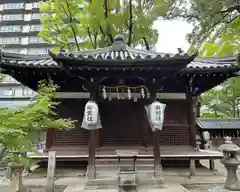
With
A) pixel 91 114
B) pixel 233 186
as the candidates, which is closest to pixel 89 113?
pixel 91 114

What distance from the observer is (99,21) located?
13.3 m

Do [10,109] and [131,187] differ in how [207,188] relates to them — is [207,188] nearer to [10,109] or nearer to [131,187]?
[131,187]

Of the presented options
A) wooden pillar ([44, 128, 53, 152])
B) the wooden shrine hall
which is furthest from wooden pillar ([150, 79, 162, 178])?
wooden pillar ([44, 128, 53, 152])

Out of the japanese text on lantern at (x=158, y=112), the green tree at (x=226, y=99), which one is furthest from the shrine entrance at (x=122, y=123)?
the green tree at (x=226, y=99)

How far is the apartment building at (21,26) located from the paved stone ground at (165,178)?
36439mm

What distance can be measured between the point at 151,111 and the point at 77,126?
130 inches

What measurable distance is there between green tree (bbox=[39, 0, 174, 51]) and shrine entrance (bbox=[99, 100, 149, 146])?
5.95m

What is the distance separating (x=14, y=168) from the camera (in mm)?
6082

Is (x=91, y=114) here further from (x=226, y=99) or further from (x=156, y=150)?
(x=226, y=99)

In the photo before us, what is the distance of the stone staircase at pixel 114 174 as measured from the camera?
6785 mm

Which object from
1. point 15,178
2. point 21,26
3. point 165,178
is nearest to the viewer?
point 15,178

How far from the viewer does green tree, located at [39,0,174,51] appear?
518 inches

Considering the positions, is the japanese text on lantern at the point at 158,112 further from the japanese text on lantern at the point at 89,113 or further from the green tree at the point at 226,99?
the green tree at the point at 226,99

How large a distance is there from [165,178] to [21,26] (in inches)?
1682
